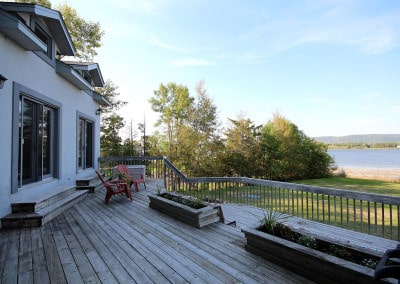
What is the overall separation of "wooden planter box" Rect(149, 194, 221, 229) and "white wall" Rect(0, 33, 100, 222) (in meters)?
2.59

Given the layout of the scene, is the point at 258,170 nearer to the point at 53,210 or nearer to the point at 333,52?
the point at 333,52

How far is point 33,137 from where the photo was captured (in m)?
4.38

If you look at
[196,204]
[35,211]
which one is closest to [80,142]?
[35,211]

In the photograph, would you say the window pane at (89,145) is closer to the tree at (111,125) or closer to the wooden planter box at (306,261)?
the tree at (111,125)

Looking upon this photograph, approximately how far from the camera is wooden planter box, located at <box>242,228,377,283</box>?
175 cm

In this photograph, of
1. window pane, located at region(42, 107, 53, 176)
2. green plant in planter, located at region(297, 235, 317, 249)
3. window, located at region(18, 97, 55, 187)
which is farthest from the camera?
window pane, located at region(42, 107, 53, 176)

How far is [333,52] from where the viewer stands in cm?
952

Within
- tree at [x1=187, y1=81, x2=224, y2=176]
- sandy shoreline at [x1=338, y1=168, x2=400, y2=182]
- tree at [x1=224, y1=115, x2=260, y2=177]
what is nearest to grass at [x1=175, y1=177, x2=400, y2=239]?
tree at [x1=187, y1=81, x2=224, y2=176]

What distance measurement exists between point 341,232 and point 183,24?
30.8 feet

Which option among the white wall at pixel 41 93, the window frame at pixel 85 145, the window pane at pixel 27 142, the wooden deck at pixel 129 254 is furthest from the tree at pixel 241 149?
the window pane at pixel 27 142

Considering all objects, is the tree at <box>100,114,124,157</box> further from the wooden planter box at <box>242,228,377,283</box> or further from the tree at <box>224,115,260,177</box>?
the wooden planter box at <box>242,228,377,283</box>

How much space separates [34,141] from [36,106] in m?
0.75

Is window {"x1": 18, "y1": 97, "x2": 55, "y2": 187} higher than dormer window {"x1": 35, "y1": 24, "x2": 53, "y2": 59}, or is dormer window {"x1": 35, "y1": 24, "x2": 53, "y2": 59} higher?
dormer window {"x1": 35, "y1": 24, "x2": 53, "y2": 59}

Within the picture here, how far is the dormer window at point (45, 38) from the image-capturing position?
475cm
